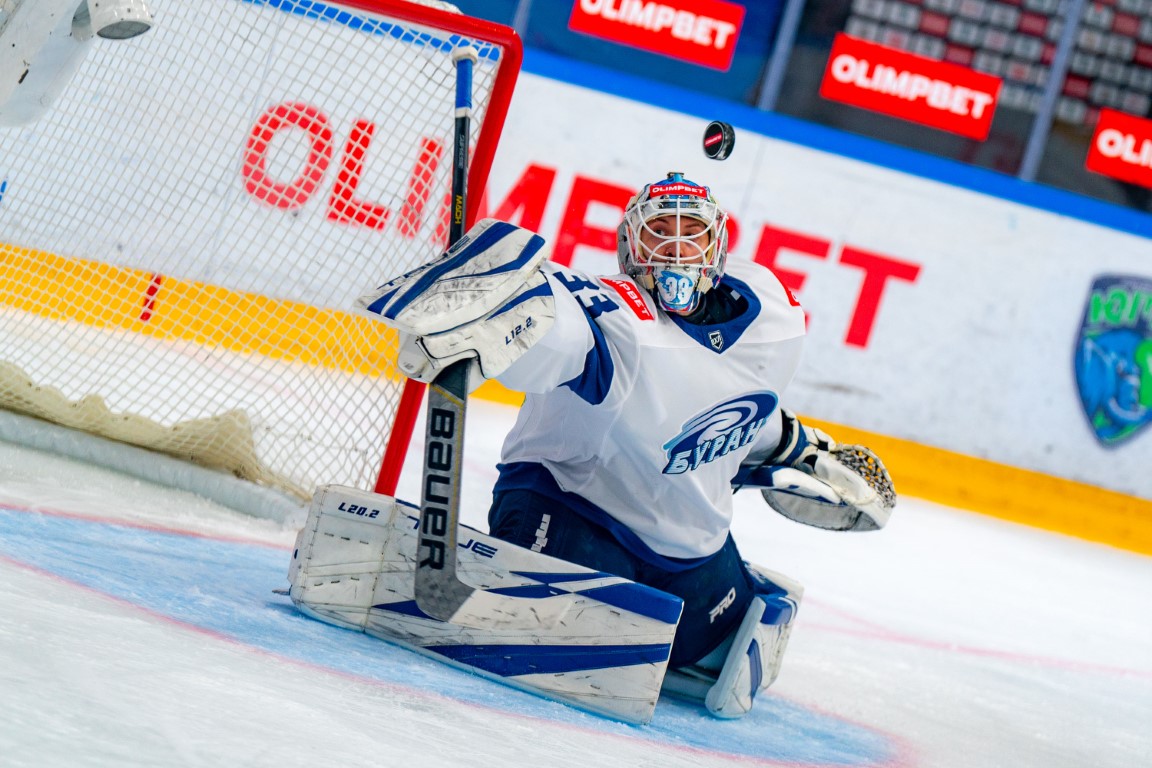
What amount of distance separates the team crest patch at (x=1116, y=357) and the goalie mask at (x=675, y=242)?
412cm

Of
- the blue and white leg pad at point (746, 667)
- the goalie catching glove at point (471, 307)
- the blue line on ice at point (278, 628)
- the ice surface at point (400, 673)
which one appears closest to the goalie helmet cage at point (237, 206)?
the ice surface at point (400, 673)

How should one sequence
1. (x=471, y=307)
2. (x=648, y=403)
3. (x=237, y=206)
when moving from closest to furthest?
(x=471, y=307), (x=648, y=403), (x=237, y=206)

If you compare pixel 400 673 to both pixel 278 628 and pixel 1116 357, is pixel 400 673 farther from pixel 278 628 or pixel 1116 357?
pixel 1116 357

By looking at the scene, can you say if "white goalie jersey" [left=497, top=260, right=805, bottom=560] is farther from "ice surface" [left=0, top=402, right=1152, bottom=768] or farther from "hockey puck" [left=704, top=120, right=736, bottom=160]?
"ice surface" [left=0, top=402, right=1152, bottom=768]

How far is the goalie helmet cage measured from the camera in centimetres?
268

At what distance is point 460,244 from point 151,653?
0.65 m

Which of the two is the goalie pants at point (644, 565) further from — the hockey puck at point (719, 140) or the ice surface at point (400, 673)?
the hockey puck at point (719, 140)

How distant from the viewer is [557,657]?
175 centimetres

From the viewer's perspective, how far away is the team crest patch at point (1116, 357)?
558 cm

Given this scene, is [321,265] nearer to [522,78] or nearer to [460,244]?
[460,244]

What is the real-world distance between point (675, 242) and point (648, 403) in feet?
0.84

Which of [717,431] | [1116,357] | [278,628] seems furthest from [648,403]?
[1116,357]

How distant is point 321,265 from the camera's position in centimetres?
273

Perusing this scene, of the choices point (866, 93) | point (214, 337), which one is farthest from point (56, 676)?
point (866, 93)
